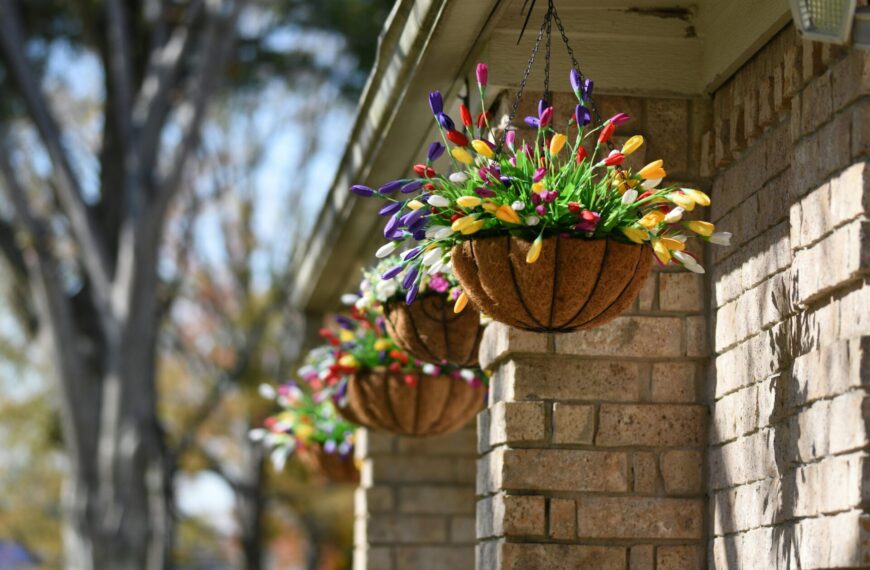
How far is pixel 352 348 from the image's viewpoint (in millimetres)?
5750

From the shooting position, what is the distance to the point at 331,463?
7.53 m

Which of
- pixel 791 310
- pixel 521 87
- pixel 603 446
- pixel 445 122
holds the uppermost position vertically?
pixel 521 87

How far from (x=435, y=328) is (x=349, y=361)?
102cm

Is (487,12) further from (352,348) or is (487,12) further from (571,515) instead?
(352,348)

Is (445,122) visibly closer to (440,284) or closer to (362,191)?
(362,191)

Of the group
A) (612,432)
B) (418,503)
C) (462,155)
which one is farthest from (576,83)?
(418,503)

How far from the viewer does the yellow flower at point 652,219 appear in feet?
10.8

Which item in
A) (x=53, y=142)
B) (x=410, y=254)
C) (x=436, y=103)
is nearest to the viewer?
(x=436, y=103)

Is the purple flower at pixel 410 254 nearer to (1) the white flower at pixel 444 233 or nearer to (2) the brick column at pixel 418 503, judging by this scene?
(1) the white flower at pixel 444 233

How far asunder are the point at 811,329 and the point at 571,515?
1.01m

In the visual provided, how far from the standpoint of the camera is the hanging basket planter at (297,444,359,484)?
743cm

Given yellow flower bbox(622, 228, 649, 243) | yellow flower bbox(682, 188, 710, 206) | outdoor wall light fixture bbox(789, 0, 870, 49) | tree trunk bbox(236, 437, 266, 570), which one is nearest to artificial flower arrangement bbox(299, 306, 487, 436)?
yellow flower bbox(622, 228, 649, 243)

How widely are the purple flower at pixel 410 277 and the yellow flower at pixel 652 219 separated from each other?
649mm

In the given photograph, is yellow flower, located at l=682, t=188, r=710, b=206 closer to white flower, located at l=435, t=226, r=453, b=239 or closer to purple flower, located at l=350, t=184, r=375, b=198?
white flower, located at l=435, t=226, r=453, b=239
